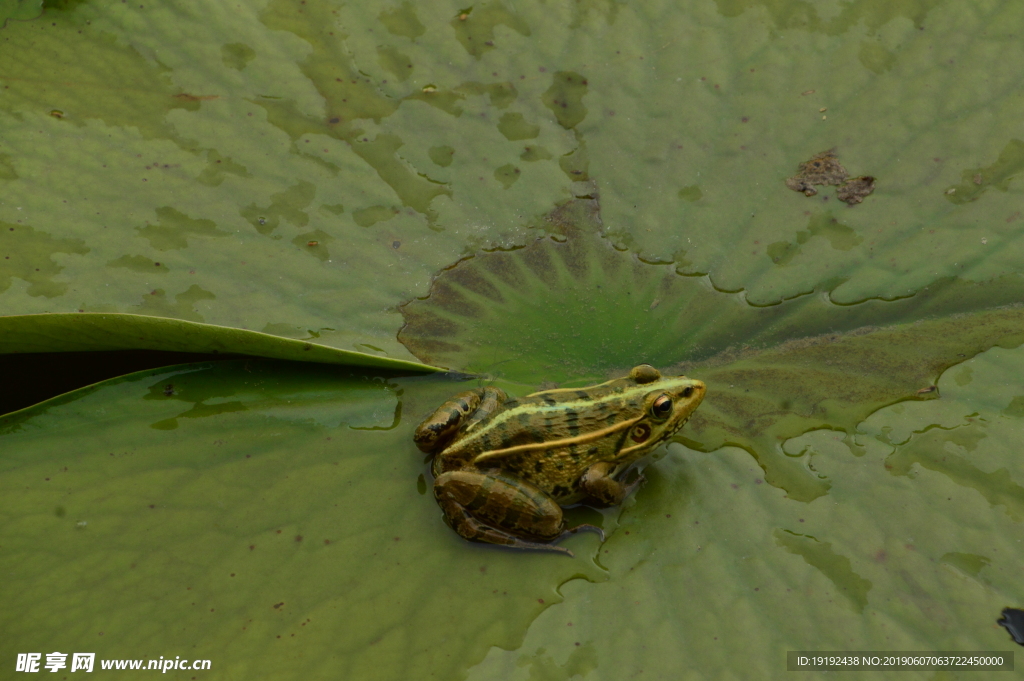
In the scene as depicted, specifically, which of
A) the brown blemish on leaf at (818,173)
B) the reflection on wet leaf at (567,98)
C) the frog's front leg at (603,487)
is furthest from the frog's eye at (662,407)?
the reflection on wet leaf at (567,98)

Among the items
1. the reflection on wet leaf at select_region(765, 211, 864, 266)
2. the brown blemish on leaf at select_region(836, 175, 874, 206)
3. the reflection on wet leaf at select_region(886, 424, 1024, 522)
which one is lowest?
the reflection on wet leaf at select_region(886, 424, 1024, 522)

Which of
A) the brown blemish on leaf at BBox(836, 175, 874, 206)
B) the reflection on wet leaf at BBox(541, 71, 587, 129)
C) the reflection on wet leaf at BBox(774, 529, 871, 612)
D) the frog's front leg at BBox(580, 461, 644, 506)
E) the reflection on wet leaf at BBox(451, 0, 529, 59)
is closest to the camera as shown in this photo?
the reflection on wet leaf at BBox(774, 529, 871, 612)

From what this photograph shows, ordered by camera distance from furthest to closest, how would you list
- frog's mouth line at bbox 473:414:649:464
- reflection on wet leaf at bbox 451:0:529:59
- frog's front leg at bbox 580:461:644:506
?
1. reflection on wet leaf at bbox 451:0:529:59
2. frog's mouth line at bbox 473:414:649:464
3. frog's front leg at bbox 580:461:644:506

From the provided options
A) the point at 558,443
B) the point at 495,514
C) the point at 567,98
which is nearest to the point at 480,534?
the point at 495,514

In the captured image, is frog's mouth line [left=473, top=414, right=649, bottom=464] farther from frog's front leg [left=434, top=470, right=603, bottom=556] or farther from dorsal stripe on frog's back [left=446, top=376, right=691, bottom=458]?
frog's front leg [left=434, top=470, right=603, bottom=556]

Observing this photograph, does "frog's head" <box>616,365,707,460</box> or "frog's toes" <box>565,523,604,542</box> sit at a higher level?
"frog's head" <box>616,365,707,460</box>

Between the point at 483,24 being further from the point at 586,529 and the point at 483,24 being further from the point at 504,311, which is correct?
the point at 586,529

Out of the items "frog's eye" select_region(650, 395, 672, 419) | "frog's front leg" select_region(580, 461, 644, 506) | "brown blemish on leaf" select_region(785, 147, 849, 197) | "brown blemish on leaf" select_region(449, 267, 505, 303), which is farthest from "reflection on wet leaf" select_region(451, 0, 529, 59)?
"frog's front leg" select_region(580, 461, 644, 506)
